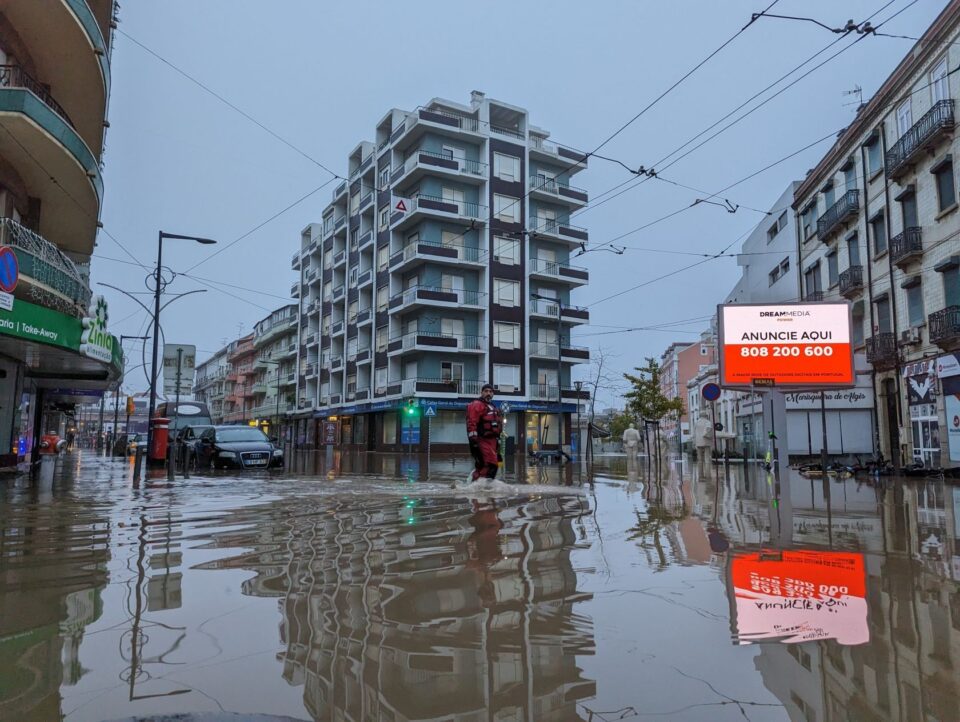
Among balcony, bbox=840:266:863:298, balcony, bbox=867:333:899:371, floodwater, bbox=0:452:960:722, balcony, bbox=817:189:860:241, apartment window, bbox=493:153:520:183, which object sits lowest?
floodwater, bbox=0:452:960:722

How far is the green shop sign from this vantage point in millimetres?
13102

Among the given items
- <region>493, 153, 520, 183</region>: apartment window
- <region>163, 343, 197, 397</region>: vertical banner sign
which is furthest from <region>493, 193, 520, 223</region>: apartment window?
<region>163, 343, 197, 397</region>: vertical banner sign

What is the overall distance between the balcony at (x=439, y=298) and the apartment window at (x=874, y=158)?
87.8 feet

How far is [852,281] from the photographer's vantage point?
92.4ft

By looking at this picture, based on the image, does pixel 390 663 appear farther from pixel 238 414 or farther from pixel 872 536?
pixel 238 414

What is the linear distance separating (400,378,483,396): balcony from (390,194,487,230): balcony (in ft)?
37.0

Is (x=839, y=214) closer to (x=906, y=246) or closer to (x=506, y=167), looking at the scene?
(x=906, y=246)

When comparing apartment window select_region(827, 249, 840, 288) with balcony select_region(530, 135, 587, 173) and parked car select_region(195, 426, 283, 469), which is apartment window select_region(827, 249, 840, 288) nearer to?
balcony select_region(530, 135, 587, 173)

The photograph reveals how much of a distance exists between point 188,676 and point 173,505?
757cm

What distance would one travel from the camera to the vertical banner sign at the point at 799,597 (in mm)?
3529

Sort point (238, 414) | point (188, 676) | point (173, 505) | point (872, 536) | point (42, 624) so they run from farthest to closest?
point (238, 414)
point (173, 505)
point (872, 536)
point (42, 624)
point (188, 676)

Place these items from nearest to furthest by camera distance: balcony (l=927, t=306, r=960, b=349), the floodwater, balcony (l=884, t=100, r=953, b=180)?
the floodwater
balcony (l=927, t=306, r=960, b=349)
balcony (l=884, t=100, r=953, b=180)

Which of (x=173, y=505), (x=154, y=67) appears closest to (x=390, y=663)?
(x=173, y=505)

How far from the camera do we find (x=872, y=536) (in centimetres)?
685
